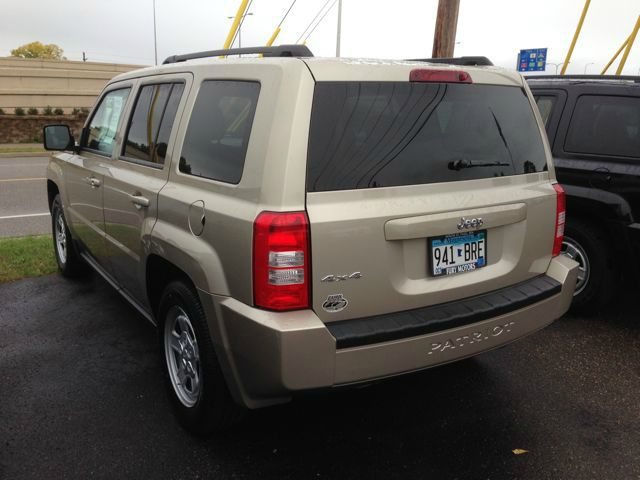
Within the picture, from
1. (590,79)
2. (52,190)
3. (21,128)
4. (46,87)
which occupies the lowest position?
(21,128)

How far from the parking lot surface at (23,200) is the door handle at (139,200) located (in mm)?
4804

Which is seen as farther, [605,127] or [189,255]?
[605,127]

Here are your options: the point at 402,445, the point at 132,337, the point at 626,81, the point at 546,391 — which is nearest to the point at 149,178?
the point at 132,337

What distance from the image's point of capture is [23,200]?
33.2 ft

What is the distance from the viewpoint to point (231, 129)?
8.54ft

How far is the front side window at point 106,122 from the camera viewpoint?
3.99m

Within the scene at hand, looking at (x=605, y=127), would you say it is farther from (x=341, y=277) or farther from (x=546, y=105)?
(x=341, y=277)

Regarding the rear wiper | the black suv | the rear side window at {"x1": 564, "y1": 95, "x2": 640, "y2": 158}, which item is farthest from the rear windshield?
the rear side window at {"x1": 564, "y1": 95, "x2": 640, "y2": 158}

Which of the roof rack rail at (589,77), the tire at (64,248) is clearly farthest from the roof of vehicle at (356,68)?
the tire at (64,248)

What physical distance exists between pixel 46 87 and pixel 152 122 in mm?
33492

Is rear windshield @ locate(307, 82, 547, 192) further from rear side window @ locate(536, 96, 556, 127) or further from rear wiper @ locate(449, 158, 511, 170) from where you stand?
rear side window @ locate(536, 96, 556, 127)

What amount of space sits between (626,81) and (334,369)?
3.86m

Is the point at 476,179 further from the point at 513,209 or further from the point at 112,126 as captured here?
the point at 112,126

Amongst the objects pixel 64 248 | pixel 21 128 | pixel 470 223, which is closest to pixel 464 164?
pixel 470 223
